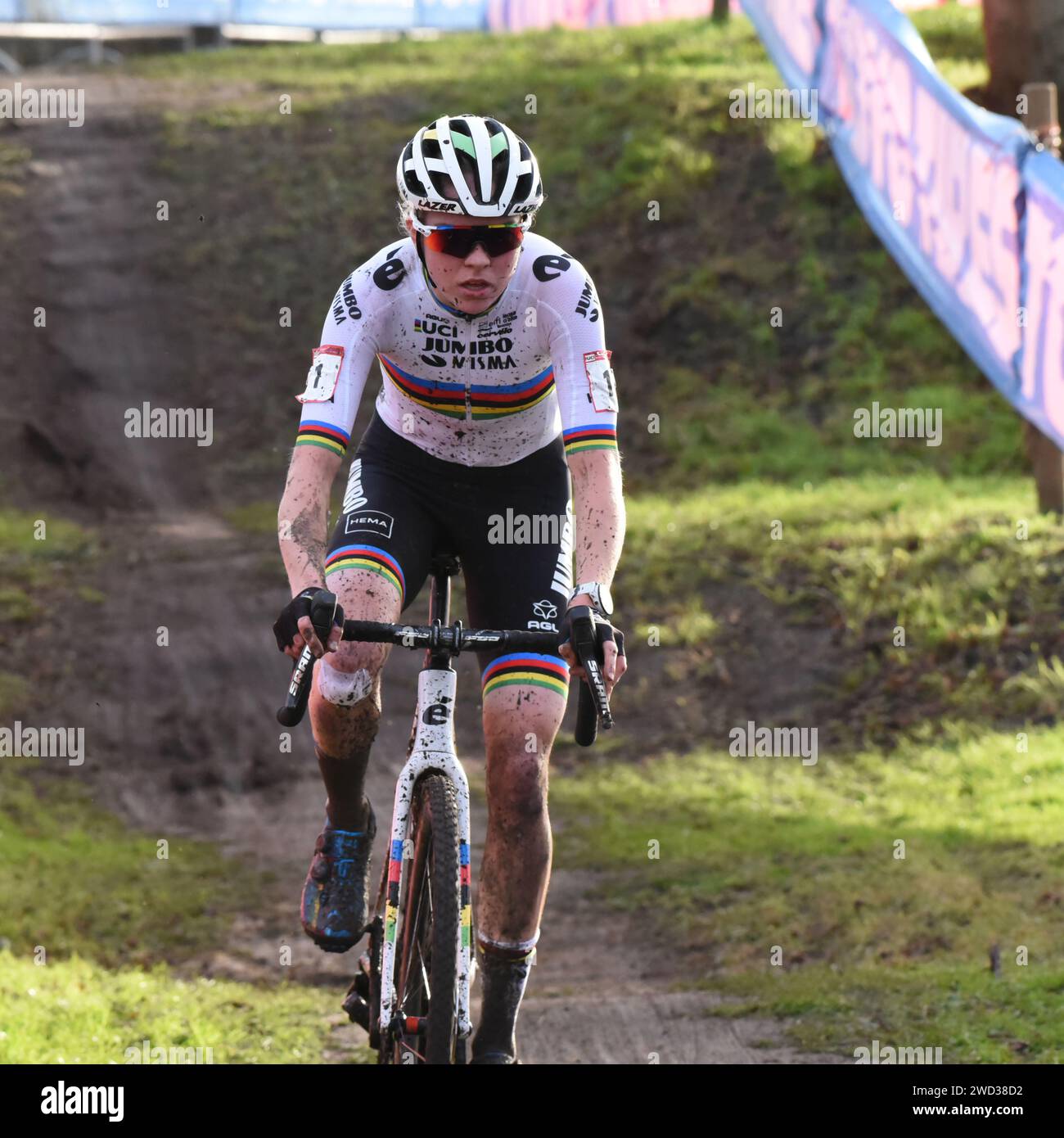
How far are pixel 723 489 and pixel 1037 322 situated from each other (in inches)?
198

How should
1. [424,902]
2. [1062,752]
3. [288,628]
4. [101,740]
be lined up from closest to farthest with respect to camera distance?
1. [288,628]
2. [424,902]
3. [1062,752]
4. [101,740]

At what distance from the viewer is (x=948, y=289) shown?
1205 cm

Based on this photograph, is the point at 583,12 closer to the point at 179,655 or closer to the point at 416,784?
the point at 179,655

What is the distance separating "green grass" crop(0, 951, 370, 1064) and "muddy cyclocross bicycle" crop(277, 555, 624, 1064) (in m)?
1.60

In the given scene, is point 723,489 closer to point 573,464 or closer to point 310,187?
point 310,187

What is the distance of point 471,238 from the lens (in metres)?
5.12


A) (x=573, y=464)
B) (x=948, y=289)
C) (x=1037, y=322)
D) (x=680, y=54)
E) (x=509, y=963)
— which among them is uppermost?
(x=680, y=54)

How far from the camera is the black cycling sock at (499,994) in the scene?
5.02 metres

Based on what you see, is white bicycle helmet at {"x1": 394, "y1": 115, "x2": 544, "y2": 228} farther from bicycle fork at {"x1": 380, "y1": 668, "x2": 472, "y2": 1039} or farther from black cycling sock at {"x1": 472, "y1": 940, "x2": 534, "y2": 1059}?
black cycling sock at {"x1": 472, "y1": 940, "x2": 534, "y2": 1059}

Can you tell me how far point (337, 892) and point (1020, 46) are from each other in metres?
13.0

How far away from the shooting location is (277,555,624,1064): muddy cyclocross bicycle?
451cm

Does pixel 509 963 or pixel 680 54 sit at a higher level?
pixel 680 54

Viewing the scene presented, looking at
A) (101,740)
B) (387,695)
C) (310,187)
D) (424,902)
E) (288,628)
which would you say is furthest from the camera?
(310,187)

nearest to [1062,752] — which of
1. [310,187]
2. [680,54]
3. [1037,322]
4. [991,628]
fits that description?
[991,628]
